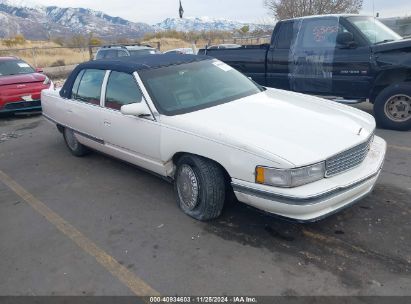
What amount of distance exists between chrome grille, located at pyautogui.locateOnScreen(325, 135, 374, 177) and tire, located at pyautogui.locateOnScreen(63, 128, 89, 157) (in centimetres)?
387

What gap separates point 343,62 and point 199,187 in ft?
13.7

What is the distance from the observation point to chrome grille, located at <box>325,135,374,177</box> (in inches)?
122

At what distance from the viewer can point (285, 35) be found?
23.6 ft

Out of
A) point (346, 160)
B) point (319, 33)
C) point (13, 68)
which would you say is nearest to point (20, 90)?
point (13, 68)

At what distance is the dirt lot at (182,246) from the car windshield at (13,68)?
6046 millimetres

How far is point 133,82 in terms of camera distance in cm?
420

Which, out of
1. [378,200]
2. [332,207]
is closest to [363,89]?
[378,200]

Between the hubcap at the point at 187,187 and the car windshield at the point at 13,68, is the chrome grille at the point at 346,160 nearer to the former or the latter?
the hubcap at the point at 187,187

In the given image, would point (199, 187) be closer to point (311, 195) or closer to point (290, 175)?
point (290, 175)

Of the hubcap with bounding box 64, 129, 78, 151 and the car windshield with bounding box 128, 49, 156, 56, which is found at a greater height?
the car windshield with bounding box 128, 49, 156, 56

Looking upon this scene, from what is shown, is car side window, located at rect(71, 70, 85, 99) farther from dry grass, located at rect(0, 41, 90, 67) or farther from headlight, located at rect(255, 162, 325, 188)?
dry grass, located at rect(0, 41, 90, 67)

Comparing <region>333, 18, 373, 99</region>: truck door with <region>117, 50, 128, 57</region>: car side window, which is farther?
<region>117, 50, 128, 57</region>: car side window

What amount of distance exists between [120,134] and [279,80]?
3.94 meters

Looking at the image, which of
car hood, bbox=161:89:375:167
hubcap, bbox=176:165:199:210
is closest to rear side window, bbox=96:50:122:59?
car hood, bbox=161:89:375:167
